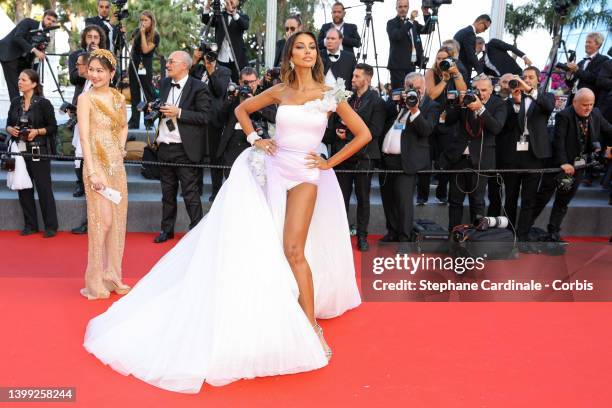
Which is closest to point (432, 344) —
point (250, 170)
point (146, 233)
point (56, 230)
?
point (250, 170)

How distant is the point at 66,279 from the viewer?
5254 millimetres

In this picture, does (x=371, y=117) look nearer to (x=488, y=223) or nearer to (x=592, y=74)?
(x=488, y=223)

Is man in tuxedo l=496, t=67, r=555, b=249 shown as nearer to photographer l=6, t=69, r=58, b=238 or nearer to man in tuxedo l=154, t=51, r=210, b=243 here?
man in tuxedo l=154, t=51, r=210, b=243

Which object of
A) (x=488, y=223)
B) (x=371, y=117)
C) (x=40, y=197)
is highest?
(x=371, y=117)

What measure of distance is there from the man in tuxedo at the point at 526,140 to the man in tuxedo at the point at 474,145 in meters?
0.30

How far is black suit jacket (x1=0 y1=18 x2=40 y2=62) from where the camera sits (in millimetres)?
8227

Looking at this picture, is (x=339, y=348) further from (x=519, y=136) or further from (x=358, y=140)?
(x=519, y=136)

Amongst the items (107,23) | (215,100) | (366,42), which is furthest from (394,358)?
(366,42)

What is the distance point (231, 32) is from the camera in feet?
27.8

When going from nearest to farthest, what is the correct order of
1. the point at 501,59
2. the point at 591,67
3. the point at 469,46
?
the point at 591,67 → the point at 469,46 → the point at 501,59

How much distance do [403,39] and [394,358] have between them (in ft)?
19.2

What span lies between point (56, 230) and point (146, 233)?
3.04 feet

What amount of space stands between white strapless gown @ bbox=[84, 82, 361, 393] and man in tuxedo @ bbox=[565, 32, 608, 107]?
5.14 m

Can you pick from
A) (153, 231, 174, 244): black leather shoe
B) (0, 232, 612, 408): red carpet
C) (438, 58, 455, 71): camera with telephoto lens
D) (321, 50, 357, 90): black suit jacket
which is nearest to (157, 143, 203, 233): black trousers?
(153, 231, 174, 244): black leather shoe
